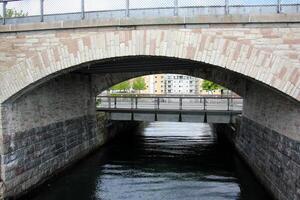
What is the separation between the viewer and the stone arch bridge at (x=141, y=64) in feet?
30.8

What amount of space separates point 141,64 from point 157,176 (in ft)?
15.4

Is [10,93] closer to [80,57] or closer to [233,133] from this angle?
[80,57]

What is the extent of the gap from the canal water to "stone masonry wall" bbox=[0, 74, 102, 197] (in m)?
0.67

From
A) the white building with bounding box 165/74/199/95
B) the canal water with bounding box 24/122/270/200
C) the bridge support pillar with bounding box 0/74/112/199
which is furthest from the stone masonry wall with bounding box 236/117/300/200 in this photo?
the white building with bounding box 165/74/199/95

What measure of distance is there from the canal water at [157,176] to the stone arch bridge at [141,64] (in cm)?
81

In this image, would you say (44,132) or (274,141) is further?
(44,132)

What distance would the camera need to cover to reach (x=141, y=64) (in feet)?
51.0

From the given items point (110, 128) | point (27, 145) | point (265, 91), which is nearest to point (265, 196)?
point (265, 91)

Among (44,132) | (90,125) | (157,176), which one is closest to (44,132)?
(44,132)

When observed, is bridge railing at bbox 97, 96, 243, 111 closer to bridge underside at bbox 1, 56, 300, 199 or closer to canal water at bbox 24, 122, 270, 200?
bridge underside at bbox 1, 56, 300, 199

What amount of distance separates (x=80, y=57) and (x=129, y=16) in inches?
71.1

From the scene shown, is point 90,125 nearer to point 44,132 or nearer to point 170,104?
point 44,132

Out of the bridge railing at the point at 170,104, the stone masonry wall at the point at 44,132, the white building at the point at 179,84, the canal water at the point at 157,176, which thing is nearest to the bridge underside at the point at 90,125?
the stone masonry wall at the point at 44,132

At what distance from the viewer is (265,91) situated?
14422 millimetres
